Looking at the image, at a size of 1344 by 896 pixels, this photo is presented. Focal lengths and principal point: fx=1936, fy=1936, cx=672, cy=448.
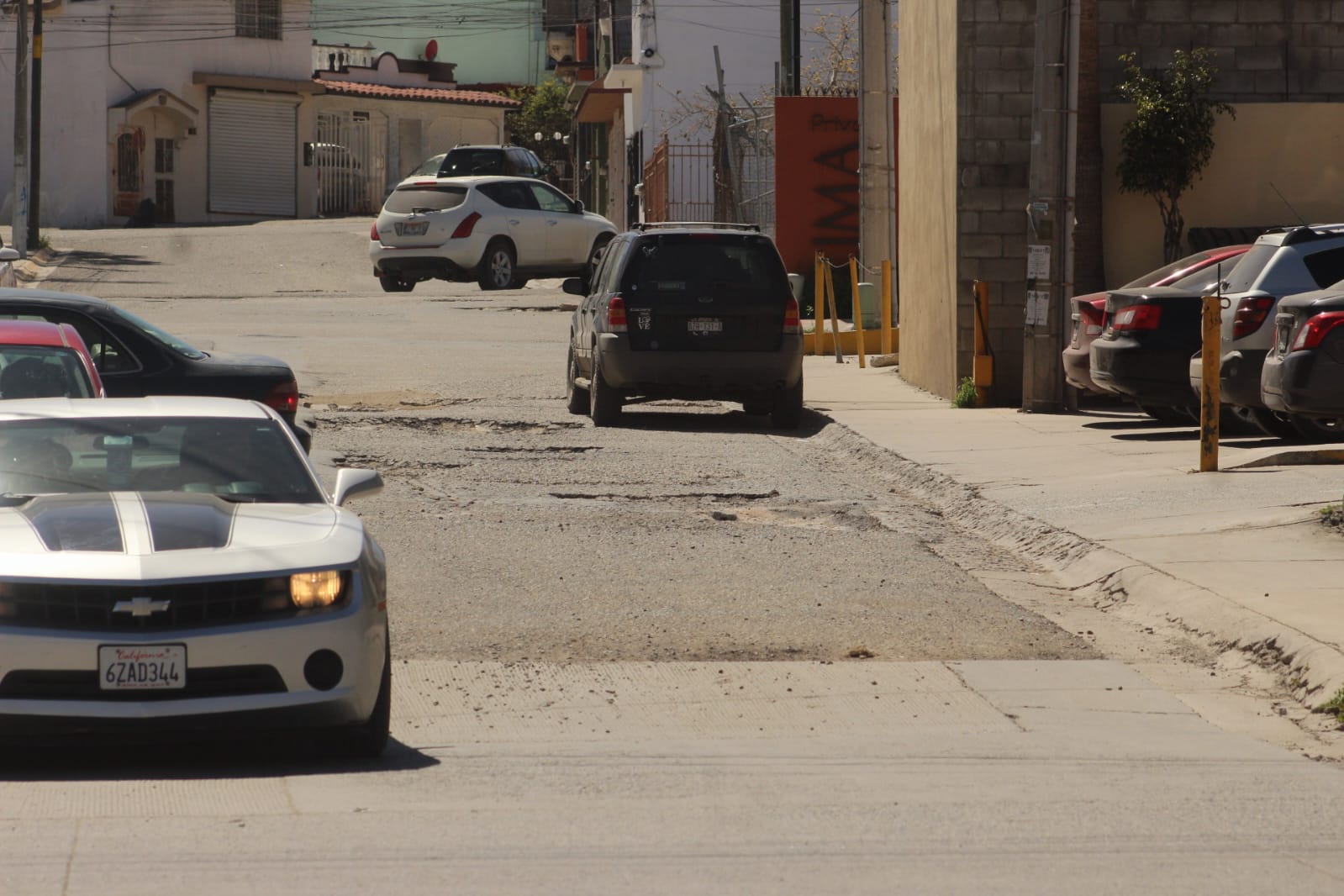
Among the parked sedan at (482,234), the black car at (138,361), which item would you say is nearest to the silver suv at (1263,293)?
the black car at (138,361)

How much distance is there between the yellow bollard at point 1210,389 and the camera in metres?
13.3

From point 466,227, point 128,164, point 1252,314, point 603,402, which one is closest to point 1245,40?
point 1252,314

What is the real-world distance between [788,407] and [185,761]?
11229mm

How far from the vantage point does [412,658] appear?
8492 millimetres

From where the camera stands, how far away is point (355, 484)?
7.39 meters

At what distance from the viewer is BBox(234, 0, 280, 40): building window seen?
55.3 meters

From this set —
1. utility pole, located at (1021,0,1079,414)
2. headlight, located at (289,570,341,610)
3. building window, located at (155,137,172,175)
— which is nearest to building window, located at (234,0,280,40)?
building window, located at (155,137,172,175)

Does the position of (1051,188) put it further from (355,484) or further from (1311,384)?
(355,484)

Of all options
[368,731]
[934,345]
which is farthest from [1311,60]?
[368,731]

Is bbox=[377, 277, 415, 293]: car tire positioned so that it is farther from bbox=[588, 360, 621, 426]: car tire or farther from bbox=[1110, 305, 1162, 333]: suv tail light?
bbox=[1110, 305, 1162, 333]: suv tail light

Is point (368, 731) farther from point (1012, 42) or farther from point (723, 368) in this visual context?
point (1012, 42)

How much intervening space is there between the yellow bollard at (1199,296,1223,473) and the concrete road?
207 centimetres

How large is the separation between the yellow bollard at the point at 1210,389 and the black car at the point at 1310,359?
0.38m

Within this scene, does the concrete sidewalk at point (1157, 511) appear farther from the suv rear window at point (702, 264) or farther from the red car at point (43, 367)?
the red car at point (43, 367)
